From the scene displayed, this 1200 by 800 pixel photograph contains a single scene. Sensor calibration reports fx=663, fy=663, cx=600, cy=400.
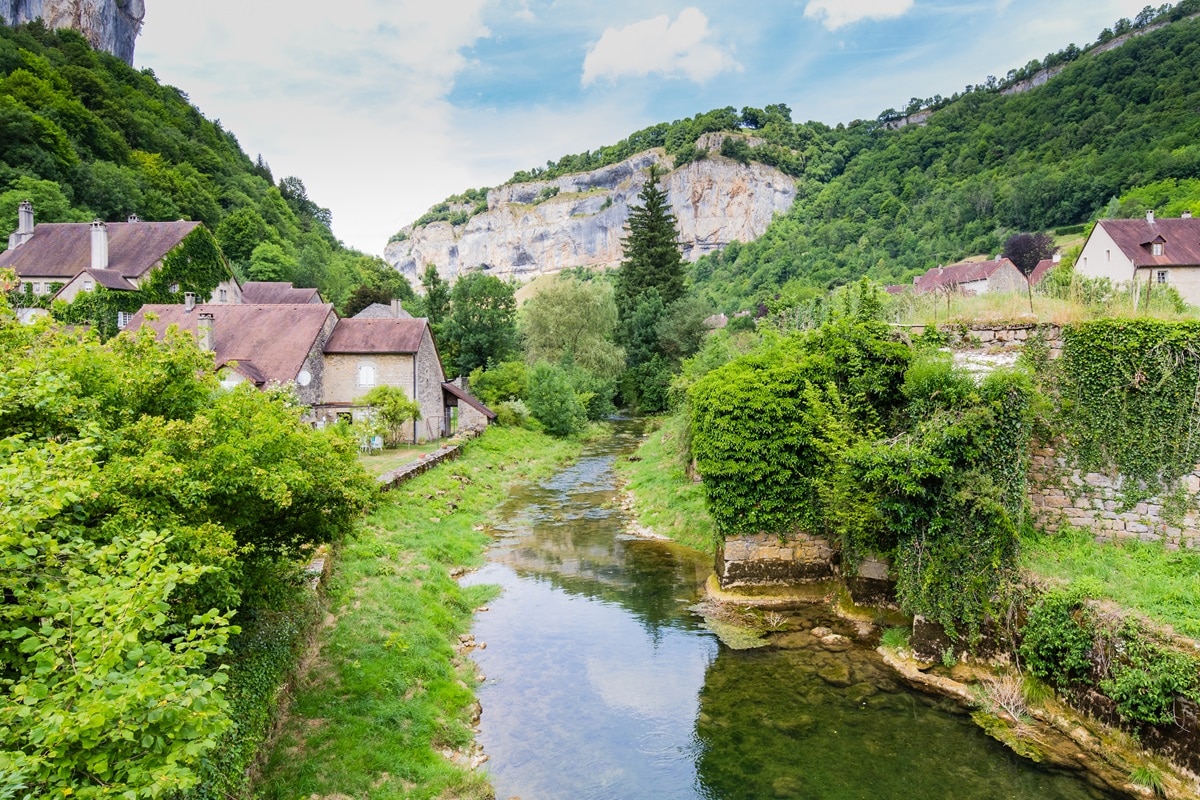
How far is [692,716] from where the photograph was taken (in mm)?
9852

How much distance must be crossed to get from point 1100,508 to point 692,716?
297 inches

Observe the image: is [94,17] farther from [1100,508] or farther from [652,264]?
[1100,508]

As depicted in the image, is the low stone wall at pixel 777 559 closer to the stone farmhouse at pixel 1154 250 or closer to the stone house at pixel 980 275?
the stone farmhouse at pixel 1154 250

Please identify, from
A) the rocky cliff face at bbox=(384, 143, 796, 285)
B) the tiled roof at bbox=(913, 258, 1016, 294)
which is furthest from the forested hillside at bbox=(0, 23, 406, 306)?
the rocky cliff face at bbox=(384, 143, 796, 285)

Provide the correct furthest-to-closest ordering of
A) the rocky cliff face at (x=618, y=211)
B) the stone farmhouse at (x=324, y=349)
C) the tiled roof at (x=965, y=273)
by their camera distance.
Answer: the rocky cliff face at (x=618, y=211)
the tiled roof at (x=965, y=273)
the stone farmhouse at (x=324, y=349)

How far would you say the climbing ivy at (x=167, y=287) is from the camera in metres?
34.6

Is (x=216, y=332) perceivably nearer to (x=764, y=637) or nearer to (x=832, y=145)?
(x=764, y=637)

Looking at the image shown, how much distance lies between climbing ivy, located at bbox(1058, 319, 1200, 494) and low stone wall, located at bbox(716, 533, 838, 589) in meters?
4.94

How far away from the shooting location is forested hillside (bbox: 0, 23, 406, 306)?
54.8m

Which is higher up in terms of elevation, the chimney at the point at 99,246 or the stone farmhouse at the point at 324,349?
the chimney at the point at 99,246

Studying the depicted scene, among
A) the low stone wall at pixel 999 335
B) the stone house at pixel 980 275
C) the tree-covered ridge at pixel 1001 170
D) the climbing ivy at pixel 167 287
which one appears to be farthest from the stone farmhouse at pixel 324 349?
the tree-covered ridge at pixel 1001 170

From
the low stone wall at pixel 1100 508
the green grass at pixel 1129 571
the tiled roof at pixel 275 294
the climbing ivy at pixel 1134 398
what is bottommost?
the green grass at pixel 1129 571

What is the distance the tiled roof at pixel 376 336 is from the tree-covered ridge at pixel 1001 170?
3993 cm

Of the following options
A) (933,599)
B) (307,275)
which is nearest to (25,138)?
(307,275)
